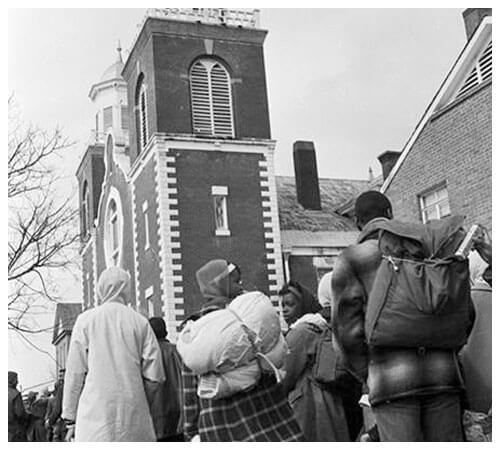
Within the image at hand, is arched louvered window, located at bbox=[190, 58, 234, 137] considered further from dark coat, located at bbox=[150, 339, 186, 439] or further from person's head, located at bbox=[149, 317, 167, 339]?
dark coat, located at bbox=[150, 339, 186, 439]

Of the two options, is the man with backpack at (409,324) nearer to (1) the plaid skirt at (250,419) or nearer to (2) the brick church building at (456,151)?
(1) the plaid skirt at (250,419)

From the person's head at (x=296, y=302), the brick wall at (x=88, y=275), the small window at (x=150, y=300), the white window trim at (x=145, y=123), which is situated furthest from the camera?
the brick wall at (x=88, y=275)

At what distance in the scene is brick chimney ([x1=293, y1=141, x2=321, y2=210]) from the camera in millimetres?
36938

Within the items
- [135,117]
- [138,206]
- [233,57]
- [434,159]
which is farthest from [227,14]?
[434,159]

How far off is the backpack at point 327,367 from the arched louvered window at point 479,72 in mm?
14025

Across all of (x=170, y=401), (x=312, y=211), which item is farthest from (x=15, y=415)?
(x=312, y=211)

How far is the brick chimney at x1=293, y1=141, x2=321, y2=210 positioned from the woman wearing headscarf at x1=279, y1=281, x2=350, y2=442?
30398 millimetres

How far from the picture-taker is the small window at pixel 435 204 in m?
19.2

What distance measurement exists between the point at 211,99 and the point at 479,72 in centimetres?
1428

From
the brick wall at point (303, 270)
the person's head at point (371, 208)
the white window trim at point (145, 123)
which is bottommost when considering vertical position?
the brick wall at point (303, 270)

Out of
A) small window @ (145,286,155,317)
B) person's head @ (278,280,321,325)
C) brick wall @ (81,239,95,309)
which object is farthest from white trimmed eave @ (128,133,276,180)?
person's head @ (278,280,321,325)

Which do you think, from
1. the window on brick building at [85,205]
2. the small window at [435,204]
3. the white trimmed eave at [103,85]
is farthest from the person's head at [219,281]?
the white trimmed eave at [103,85]

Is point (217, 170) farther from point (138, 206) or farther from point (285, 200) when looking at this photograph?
point (285, 200)

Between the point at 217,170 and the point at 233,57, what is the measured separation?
478 cm
